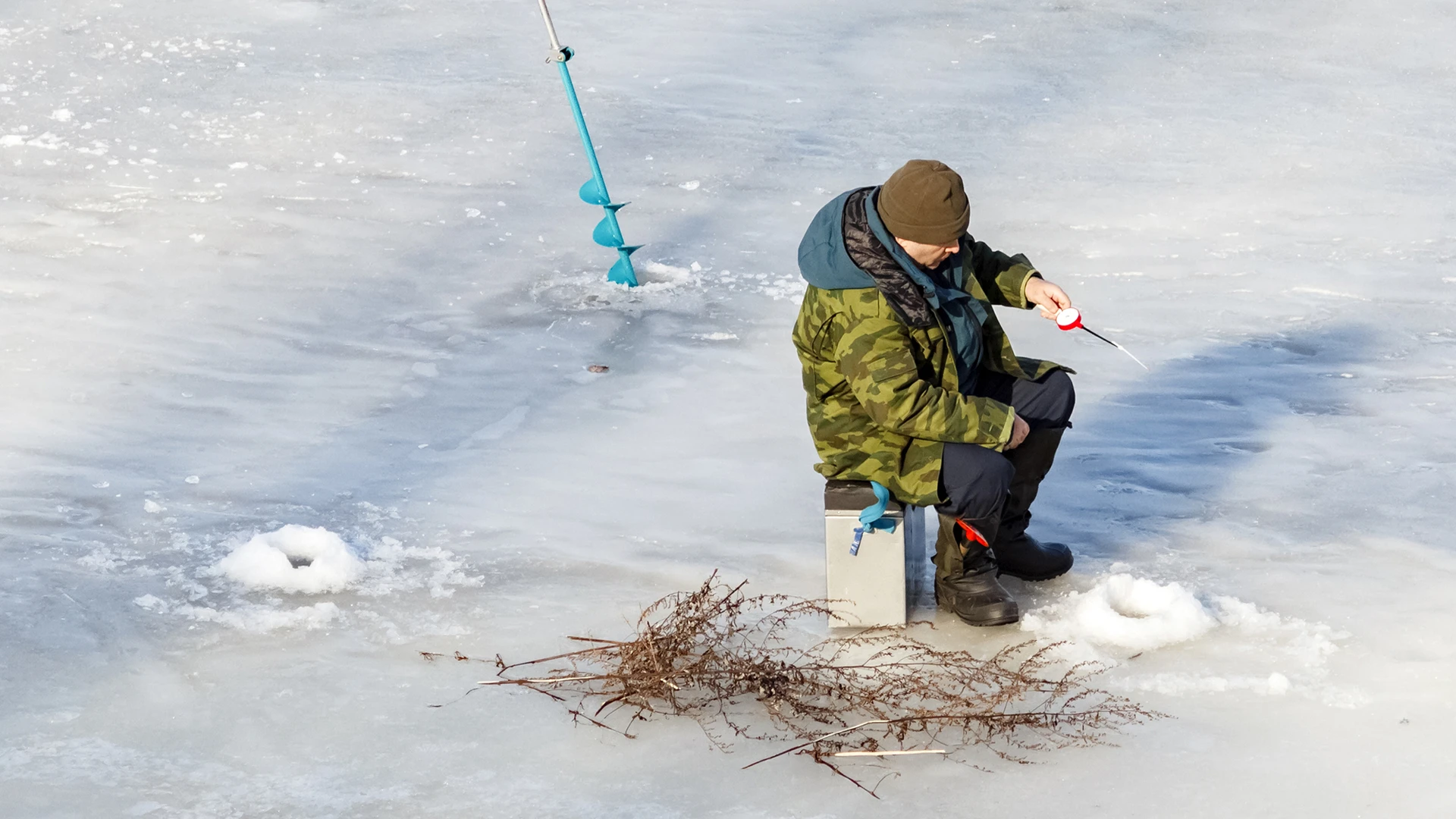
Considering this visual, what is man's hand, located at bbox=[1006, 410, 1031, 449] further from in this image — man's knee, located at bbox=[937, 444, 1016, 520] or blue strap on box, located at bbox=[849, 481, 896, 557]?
blue strap on box, located at bbox=[849, 481, 896, 557]

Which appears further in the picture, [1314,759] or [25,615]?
[25,615]

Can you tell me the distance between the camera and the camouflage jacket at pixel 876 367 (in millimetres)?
3561

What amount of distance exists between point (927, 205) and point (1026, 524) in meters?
0.99

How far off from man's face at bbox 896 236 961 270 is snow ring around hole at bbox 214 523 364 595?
1776 mm

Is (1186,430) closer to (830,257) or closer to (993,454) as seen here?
(993,454)

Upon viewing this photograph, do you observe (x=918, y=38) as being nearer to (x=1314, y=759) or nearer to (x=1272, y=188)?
(x=1272, y=188)

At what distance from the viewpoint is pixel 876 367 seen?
3.56m

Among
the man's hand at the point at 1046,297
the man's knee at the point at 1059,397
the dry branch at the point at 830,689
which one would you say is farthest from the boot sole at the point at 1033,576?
the man's hand at the point at 1046,297

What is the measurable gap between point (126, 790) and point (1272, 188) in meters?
5.87

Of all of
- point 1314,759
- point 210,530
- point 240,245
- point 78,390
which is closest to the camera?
point 1314,759

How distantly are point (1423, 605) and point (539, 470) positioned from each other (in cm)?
257

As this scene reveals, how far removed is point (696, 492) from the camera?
4.80 m

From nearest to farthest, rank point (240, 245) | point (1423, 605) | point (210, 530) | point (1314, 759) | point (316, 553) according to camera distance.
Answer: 1. point (1314, 759)
2. point (1423, 605)
3. point (316, 553)
4. point (210, 530)
5. point (240, 245)

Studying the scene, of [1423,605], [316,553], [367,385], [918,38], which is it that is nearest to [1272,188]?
[918,38]
